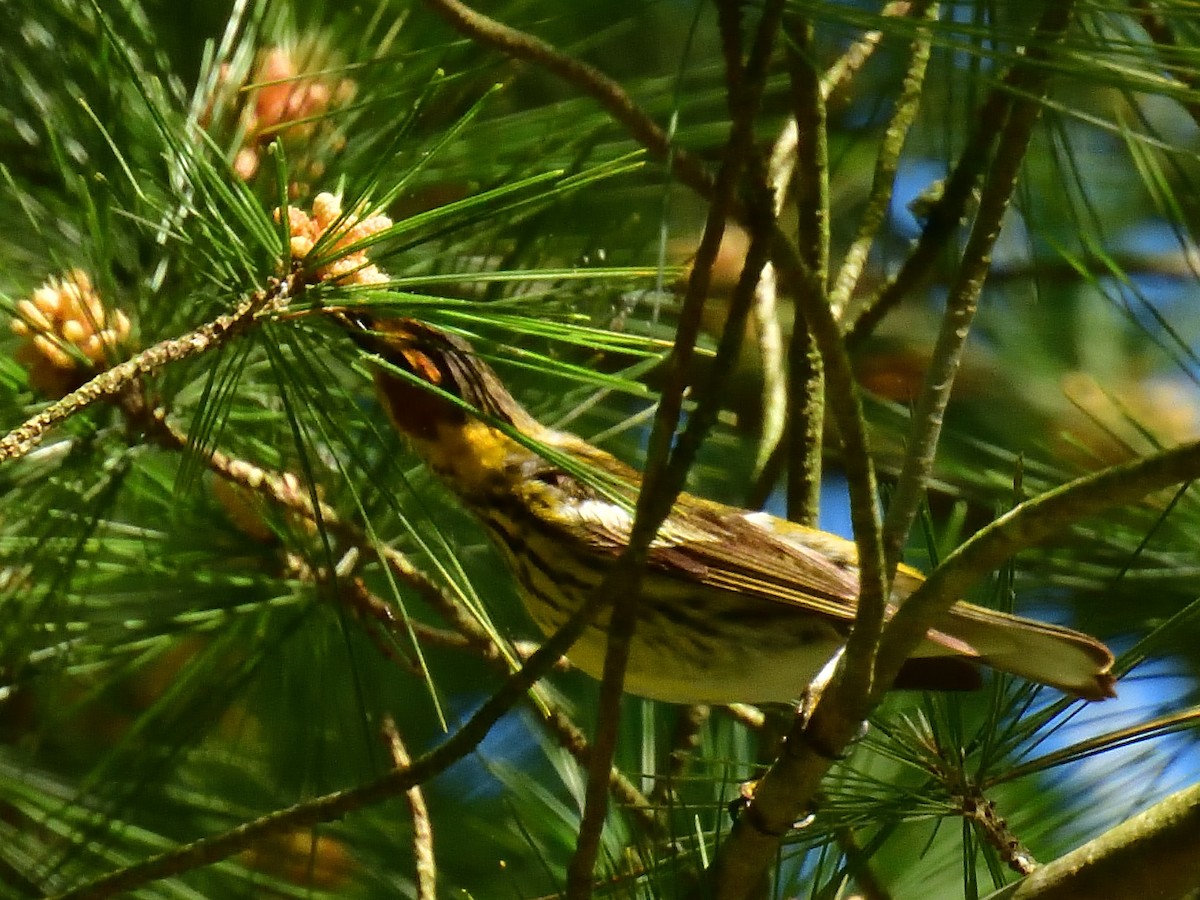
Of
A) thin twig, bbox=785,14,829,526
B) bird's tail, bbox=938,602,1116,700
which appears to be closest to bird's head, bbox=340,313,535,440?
thin twig, bbox=785,14,829,526

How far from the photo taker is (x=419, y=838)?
5.12 ft

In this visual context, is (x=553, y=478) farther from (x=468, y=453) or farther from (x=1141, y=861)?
(x=1141, y=861)

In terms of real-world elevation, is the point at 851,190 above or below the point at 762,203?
above

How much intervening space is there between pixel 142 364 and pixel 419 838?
62 cm

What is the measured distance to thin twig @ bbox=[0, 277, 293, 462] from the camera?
1101 millimetres

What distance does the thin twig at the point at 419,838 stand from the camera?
1.47 metres

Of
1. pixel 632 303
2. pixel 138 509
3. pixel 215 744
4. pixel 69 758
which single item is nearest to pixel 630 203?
pixel 632 303

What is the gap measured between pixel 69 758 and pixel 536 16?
1.49 metres

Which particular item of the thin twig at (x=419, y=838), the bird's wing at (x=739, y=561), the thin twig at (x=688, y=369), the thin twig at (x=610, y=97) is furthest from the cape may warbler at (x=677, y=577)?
the thin twig at (x=610, y=97)

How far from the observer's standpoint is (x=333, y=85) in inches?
69.1

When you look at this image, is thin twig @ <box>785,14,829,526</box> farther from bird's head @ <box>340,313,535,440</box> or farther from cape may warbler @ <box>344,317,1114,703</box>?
bird's head @ <box>340,313,535,440</box>

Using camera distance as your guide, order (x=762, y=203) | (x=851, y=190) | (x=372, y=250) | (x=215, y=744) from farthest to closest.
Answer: (x=851, y=190) < (x=215, y=744) < (x=372, y=250) < (x=762, y=203)

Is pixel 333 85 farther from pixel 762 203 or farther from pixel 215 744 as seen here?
pixel 215 744

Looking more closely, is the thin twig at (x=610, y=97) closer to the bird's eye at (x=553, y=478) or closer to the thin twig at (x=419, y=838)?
the thin twig at (x=419, y=838)
